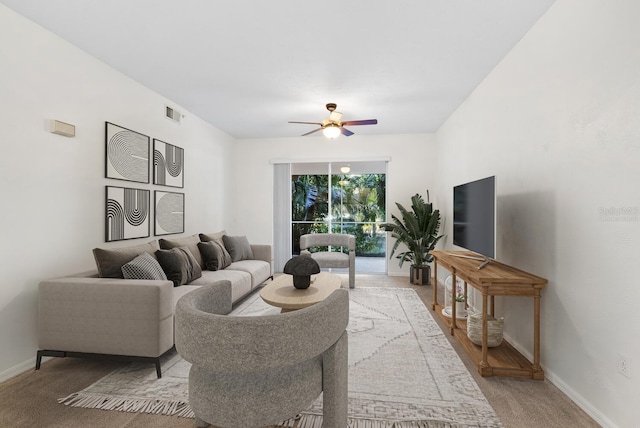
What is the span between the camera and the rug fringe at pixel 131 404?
186 cm

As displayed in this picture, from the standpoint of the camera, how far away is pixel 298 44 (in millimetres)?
2725

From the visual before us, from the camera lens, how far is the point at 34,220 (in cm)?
244

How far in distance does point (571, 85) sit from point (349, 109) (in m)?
2.76

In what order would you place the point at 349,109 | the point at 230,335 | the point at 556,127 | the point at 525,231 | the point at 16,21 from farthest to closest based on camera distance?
1. the point at 349,109
2. the point at 525,231
3. the point at 16,21
4. the point at 556,127
5. the point at 230,335

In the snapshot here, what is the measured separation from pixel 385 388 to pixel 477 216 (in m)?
1.74

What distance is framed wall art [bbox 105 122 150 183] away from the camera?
311 centimetres

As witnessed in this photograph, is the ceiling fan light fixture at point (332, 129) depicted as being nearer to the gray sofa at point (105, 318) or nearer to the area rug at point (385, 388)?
the area rug at point (385, 388)

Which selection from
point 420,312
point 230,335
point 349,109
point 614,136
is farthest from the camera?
point 349,109

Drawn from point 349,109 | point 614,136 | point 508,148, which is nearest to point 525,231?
point 508,148

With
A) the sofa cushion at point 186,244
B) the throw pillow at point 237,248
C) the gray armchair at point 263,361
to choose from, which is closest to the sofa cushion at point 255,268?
the throw pillow at point 237,248

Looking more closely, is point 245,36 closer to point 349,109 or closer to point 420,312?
point 349,109

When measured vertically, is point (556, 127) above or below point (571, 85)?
below

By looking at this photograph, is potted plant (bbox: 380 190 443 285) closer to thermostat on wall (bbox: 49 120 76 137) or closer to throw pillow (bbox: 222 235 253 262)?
throw pillow (bbox: 222 235 253 262)

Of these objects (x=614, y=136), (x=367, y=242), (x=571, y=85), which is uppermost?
(x=571, y=85)
